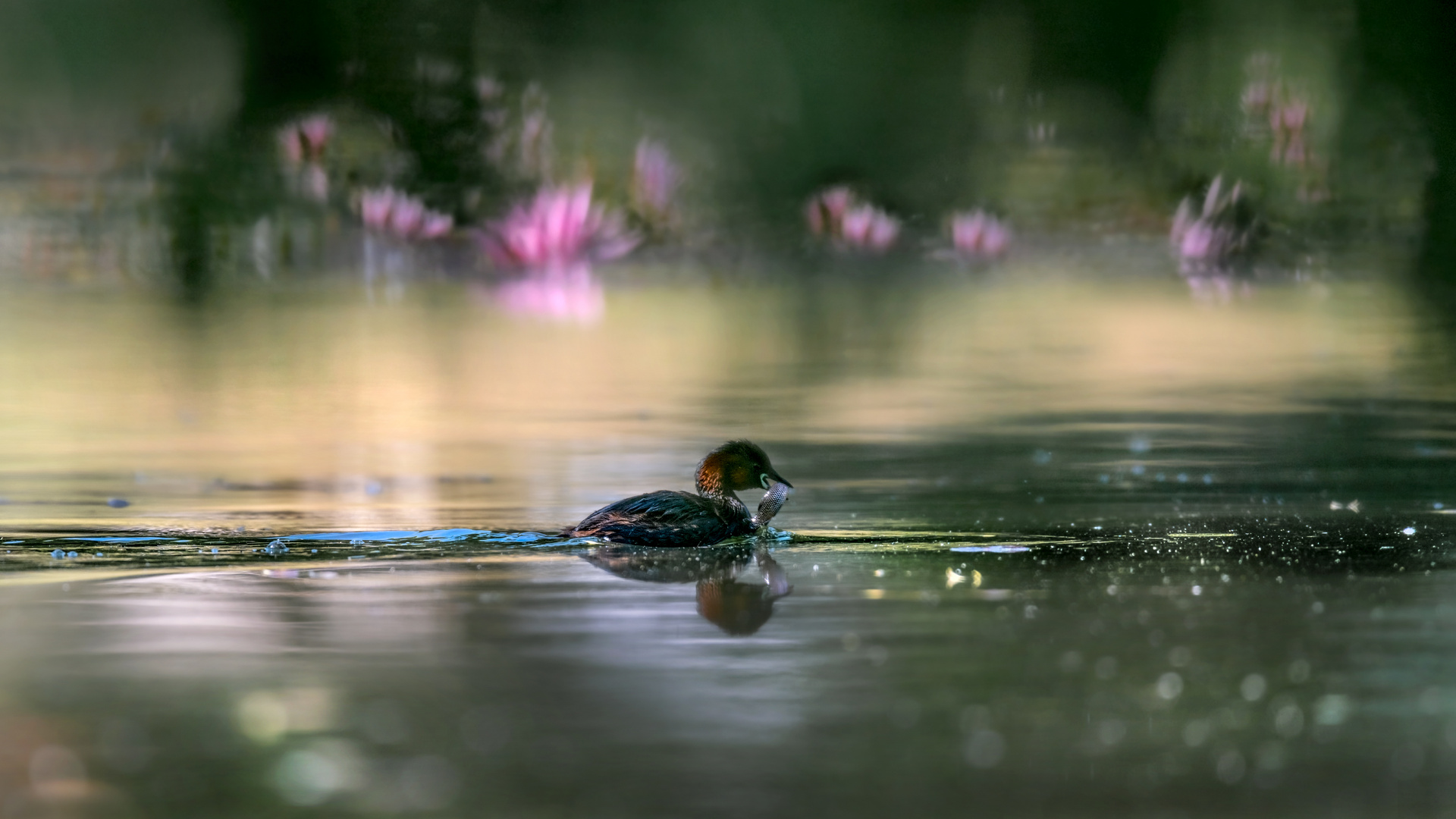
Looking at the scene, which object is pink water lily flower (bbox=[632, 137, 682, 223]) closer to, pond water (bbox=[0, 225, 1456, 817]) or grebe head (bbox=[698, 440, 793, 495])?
pond water (bbox=[0, 225, 1456, 817])

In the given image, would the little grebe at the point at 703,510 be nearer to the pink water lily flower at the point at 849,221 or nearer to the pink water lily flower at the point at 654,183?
the pink water lily flower at the point at 654,183

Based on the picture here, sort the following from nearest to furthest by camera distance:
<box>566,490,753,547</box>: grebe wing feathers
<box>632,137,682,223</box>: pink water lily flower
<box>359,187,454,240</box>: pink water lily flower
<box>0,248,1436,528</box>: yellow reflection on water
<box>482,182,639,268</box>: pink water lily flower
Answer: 1. <box>566,490,753,547</box>: grebe wing feathers
2. <box>0,248,1436,528</box>: yellow reflection on water
3. <box>482,182,639,268</box>: pink water lily flower
4. <box>359,187,454,240</box>: pink water lily flower
5. <box>632,137,682,223</box>: pink water lily flower

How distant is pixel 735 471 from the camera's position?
6586 mm

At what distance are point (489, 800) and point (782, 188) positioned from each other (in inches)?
853

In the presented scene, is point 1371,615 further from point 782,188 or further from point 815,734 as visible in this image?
point 782,188

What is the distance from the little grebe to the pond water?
0.14 m

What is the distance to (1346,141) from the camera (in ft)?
80.3

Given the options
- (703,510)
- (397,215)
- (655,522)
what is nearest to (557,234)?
(397,215)

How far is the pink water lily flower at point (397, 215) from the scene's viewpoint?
22.7 meters

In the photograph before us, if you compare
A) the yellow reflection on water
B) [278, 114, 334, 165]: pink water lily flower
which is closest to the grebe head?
the yellow reflection on water

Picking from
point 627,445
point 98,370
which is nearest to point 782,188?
point 98,370

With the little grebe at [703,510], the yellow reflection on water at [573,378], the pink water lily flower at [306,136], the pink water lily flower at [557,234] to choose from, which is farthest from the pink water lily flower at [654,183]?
the little grebe at [703,510]

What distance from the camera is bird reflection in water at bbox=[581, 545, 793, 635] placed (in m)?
4.90

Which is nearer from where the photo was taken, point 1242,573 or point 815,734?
point 815,734
